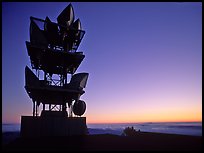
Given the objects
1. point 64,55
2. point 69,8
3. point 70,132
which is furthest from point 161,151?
point 69,8

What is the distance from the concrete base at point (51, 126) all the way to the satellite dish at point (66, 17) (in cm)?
1365

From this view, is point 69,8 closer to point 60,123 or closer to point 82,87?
point 82,87

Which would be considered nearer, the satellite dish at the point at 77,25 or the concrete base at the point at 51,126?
the concrete base at the point at 51,126

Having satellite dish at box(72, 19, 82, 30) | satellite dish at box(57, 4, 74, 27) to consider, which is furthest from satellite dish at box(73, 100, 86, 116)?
satellite dish at box(57, 4, 74, 27)

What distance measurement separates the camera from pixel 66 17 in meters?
25.5

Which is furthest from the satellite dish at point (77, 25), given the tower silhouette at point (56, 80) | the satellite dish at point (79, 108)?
the satellite dish at point (79, 108)

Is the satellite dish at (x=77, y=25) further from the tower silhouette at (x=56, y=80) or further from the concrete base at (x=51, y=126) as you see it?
the concrete base at (x=51, y=126)

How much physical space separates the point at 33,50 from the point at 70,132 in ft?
38.2

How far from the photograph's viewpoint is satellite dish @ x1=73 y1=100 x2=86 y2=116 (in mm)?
23883

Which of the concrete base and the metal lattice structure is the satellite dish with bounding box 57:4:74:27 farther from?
the concrete base

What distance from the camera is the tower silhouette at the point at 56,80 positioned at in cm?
2039

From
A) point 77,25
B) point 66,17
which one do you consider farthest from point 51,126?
point 66,17

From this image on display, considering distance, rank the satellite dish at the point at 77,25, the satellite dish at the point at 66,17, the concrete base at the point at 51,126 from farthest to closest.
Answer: the satellite dish at the point at 77,25 < the satellite dish at the point at 66,17 < the concrete base at the point at 51,126

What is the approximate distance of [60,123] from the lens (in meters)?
20.8
